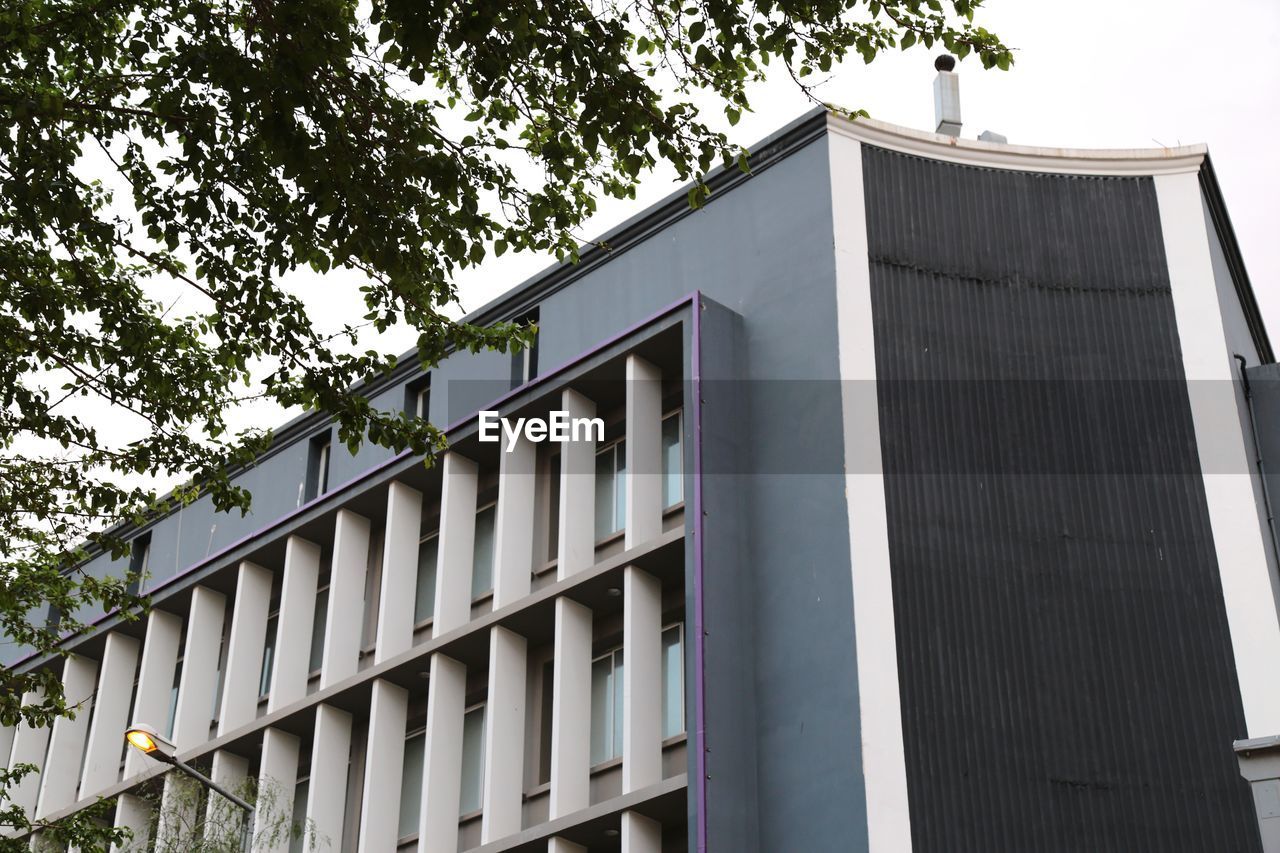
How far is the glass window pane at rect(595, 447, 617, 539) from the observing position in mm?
23438

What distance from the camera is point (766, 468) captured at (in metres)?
21.2

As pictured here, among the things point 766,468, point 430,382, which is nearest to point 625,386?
point 766,468

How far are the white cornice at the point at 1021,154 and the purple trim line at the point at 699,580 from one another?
3.32m

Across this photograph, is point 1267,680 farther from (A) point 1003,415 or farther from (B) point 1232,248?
(B) point 1232,248

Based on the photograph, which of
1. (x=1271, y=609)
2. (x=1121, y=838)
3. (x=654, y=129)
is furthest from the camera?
(x=1271, y=609)

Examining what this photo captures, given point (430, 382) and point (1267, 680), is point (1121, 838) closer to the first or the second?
point (1267, 680)

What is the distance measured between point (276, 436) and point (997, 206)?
44.1 feet

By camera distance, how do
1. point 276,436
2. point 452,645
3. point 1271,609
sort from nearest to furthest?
point 1271,609 → point 452,645 → point 276,436

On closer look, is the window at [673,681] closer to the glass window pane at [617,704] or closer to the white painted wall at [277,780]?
the glass window pane at [617,704]

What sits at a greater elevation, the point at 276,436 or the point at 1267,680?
the point at 276,436

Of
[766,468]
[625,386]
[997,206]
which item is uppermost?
[997,206]

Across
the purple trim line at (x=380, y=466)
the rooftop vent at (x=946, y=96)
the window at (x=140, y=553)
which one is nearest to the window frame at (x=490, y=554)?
the purple trim line at (x=380, y=466)

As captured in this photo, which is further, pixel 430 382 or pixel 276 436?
pixel 276 436

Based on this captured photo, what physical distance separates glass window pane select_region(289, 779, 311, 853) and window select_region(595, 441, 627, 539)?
19.1ft
